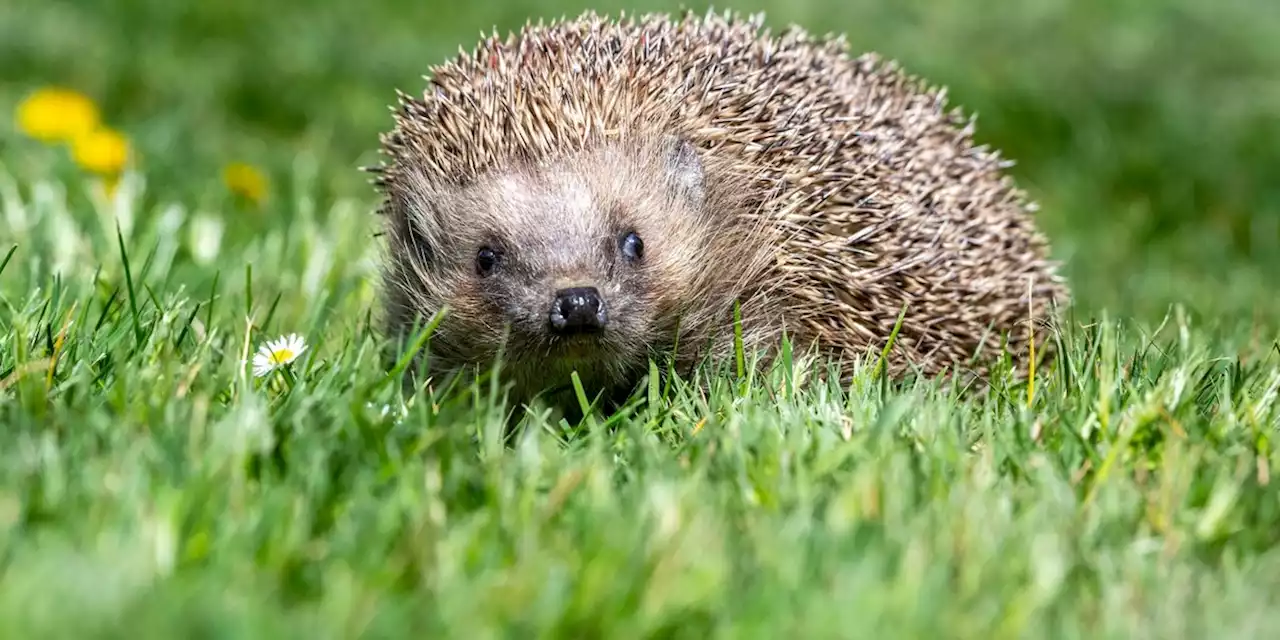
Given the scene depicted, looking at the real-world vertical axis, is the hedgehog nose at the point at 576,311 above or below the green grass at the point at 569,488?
above

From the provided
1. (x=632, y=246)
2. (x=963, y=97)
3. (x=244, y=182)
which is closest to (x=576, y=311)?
(x=632, y=246)

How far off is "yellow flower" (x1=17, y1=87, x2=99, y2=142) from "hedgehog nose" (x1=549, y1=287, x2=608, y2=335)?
3263 millimetres

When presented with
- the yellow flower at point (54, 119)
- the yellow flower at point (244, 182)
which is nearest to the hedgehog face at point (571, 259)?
the yellow flower at point (244, 182)

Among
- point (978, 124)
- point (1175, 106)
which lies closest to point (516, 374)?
point (978, 124)

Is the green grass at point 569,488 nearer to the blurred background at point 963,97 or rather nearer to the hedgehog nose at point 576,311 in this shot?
the hedgehog nose at point 576,311

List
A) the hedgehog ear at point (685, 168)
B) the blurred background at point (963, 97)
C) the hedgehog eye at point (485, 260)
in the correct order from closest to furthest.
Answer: the hedgehog eye at point (485, 260) < the hedgehog ear at point (685, 168) < the blurred background at point (963, 97)

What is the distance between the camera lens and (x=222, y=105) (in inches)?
290

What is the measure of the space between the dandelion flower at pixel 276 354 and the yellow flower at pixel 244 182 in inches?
89.6

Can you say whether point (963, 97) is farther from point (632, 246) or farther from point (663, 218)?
point (632, 246)

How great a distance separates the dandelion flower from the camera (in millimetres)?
3301

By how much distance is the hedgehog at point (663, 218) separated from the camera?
3.62 metres

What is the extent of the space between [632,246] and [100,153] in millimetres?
2866

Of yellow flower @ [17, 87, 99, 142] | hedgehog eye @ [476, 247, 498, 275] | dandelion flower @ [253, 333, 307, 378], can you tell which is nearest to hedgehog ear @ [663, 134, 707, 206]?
hedgehog eye @ [476, 247, 498, 275]

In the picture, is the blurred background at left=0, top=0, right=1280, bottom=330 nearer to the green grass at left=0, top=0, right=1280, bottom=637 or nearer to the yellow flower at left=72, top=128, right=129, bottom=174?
the yellow flower at left=72, top=128, right=129, bottom=174
